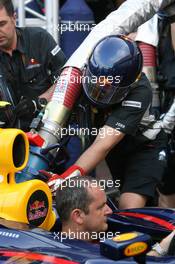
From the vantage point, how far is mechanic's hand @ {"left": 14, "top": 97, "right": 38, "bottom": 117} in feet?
11.7

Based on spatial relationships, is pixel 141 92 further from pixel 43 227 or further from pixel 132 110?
pixel 43 227

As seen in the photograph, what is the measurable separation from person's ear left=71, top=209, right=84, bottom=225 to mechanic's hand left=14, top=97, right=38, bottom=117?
66 centimetres

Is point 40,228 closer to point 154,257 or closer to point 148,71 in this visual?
point 154,257

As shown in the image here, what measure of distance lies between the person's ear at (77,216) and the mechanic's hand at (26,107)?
658mm

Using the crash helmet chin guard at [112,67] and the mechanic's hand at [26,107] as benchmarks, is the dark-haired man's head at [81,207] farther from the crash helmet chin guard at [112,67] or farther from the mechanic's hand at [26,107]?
the crash helmet chin guard at [112,67]

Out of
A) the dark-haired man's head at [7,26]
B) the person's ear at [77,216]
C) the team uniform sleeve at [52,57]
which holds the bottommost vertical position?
the person's ear at [77,216]

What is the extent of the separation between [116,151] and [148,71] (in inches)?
27.5

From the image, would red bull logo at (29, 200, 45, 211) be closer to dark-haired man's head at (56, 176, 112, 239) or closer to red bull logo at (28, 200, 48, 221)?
red bull logo at (28, 200, 48, 221)

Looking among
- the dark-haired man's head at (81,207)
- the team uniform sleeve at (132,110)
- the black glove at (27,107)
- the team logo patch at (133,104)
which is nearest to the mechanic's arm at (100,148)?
the team uniform sleeve at (132,110)

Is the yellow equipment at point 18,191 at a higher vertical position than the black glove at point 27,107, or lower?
lower

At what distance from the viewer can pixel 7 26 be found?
13.9 feet

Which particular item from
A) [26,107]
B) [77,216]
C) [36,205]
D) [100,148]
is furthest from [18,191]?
[100,148]

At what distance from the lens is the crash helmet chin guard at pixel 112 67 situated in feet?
12.3

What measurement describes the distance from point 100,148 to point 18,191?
3.23ft
